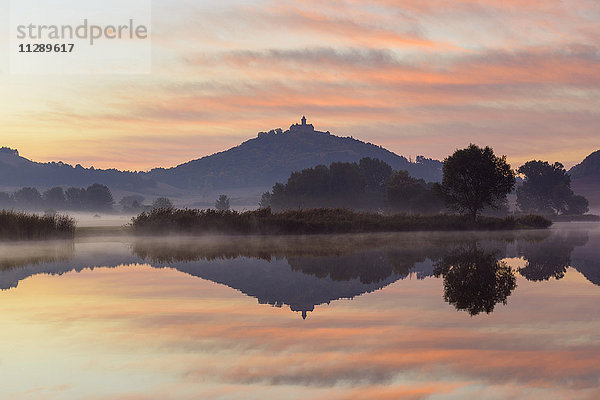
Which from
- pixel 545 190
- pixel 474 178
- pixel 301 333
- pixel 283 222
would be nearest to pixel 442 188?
pixel 474 178

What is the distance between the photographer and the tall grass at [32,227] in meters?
42.8

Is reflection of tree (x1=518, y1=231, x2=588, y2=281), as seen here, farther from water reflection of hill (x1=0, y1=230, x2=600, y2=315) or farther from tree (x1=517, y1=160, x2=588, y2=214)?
tree (x1=517, y1=160, x2=588, y2=214)

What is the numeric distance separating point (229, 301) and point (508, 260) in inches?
698

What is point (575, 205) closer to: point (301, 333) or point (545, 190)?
point (545, 190)

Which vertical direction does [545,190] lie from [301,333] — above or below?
above

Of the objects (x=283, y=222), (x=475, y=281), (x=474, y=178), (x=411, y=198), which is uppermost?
(x=474, y=178)

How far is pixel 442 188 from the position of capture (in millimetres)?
83000

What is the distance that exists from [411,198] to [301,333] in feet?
373

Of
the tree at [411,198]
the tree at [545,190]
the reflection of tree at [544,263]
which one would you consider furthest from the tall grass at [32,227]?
the tree at [545,190]

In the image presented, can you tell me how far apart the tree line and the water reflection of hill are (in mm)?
43487

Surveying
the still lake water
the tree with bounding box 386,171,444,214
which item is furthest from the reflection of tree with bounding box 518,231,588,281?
the tree with bounding box 386,171,444,214

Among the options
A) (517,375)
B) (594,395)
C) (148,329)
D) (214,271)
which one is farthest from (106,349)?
(214,271)

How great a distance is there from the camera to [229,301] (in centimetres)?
1766

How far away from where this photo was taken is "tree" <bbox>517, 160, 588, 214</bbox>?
178462 millimetres
